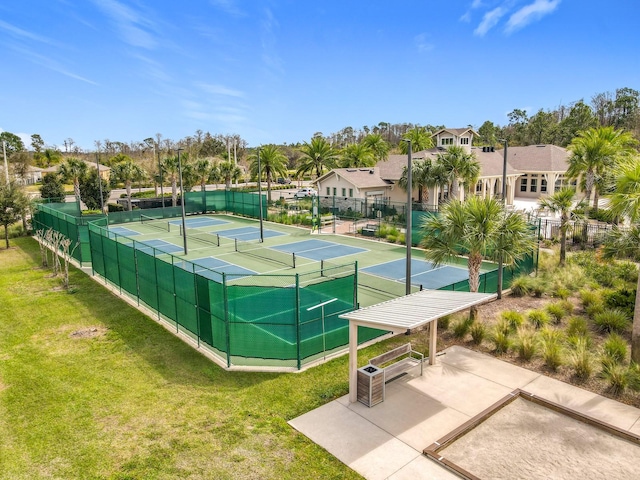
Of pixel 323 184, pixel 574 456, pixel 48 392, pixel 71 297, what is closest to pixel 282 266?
pixel 71 297

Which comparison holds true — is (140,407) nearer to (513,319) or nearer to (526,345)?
(526,345)

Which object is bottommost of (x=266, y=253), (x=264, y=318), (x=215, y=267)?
(x=215, y=267)

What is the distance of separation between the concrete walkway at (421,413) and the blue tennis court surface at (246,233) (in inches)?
939

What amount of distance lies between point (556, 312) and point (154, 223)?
1355 inches

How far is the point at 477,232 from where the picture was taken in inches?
595

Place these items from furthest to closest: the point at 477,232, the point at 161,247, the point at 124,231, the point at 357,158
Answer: the point at 357,158
the point at 124,231
the point at 161,247
the point at 477,232

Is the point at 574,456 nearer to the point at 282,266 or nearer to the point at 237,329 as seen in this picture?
the point at 237,329

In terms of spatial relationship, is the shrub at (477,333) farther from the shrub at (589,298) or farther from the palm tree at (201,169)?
the palm tree at (201,169)

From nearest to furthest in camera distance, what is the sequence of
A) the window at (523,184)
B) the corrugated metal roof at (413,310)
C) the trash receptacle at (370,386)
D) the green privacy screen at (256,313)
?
the corrugated metal roof at (413,310), the trash receptacle at (370,386), the green privacy screen at (256,313), the window at (523,184)

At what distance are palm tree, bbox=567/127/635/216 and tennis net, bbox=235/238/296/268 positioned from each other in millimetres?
22896

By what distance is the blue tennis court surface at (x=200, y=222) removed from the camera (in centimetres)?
4125

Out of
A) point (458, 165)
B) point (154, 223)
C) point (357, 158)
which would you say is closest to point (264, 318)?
point (458, 165)

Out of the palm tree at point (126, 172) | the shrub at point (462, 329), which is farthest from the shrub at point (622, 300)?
the palm tree at point (126, 172)

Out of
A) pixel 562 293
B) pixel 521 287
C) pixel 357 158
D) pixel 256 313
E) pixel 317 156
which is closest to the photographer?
pixel 256 313
